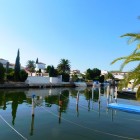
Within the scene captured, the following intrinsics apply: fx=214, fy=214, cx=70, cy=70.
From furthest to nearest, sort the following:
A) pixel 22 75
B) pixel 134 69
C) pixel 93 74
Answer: pixel 93 74 < pixel 22 75 < pixel 134 69

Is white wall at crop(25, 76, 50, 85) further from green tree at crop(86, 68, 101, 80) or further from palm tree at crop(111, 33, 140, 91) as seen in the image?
palm tree at crop(111, 33, 140, 91)

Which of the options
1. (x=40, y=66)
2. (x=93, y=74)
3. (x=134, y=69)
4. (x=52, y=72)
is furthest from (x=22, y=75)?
(x=134, y=69)

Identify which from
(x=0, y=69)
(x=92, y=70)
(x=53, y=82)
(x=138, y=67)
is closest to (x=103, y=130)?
(x=138, y=67)

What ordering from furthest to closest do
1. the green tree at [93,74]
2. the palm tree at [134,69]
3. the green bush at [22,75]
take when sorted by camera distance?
the green tree at [93,74] → the green bush at [22,75] → the palm tree at [134,69]

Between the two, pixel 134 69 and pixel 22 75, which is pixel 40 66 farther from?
pixel 134 69

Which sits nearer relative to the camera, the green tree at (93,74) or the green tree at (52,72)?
the green tree at (52,72)

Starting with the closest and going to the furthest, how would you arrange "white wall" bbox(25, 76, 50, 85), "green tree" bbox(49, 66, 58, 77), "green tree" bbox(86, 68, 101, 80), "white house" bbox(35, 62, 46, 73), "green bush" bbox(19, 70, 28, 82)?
"green bush" bbox(19, 70, 28, 82) → "white wall" bbox(25, 76, 50, 85) → "green tree" bbox(49, 66, 58, 77) → "white house" bbox(35, 62, 46, 73) → "green tree" bbox(86, 68, 101, 80)

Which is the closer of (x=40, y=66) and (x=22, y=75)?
(x=22, y=75)

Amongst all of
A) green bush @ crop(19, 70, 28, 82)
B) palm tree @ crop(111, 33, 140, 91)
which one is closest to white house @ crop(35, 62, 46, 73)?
green bush @ crop(19, 70, 28, 82)

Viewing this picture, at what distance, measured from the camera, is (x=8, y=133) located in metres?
17.4

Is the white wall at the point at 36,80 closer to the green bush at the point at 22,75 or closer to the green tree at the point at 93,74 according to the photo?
the green bush at the point at 22,75

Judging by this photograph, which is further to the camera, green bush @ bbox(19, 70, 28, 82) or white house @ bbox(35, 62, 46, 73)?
white house @ bbox(35, 62, 46, 73)

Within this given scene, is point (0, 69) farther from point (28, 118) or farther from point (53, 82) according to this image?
point (28, 118)

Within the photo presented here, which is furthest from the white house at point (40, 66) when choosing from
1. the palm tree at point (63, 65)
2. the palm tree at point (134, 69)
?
the palm tree at point (134, 69)
